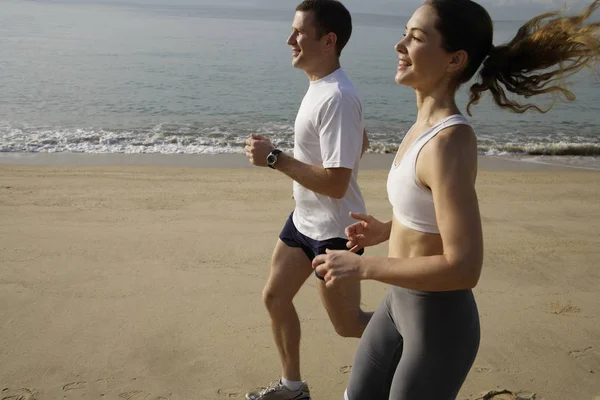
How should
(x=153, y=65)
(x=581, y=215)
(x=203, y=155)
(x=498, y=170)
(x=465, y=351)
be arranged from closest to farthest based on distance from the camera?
(x=465, y=351), (x=581, y=215), (x=498, y=170), (x=203, y=155), (x=153, y=65)

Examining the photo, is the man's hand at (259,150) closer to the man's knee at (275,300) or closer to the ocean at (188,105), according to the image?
the man's knee at (275,300)

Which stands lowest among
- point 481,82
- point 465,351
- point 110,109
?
point 110,109

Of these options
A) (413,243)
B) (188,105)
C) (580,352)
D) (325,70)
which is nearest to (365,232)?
(413,243)

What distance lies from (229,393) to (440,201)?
2.28 m

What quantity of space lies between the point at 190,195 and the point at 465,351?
621cm

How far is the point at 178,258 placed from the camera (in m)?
5.70

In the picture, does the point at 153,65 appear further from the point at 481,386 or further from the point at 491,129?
the point at 481,386

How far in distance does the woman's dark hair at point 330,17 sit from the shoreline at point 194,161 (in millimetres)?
7564

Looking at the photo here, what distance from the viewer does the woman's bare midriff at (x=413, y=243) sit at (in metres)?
2.19

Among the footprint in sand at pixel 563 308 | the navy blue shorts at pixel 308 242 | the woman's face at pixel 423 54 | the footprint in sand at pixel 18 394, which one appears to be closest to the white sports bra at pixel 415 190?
the woman's face at pixel 423 54

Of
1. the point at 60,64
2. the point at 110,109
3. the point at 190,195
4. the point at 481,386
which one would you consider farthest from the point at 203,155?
the point at 60,64

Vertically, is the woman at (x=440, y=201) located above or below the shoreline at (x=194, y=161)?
above

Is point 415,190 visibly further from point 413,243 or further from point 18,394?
point 18,394

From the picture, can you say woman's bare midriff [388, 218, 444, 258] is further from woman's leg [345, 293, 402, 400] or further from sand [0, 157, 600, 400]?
sand [0, 157, 600, 400]
